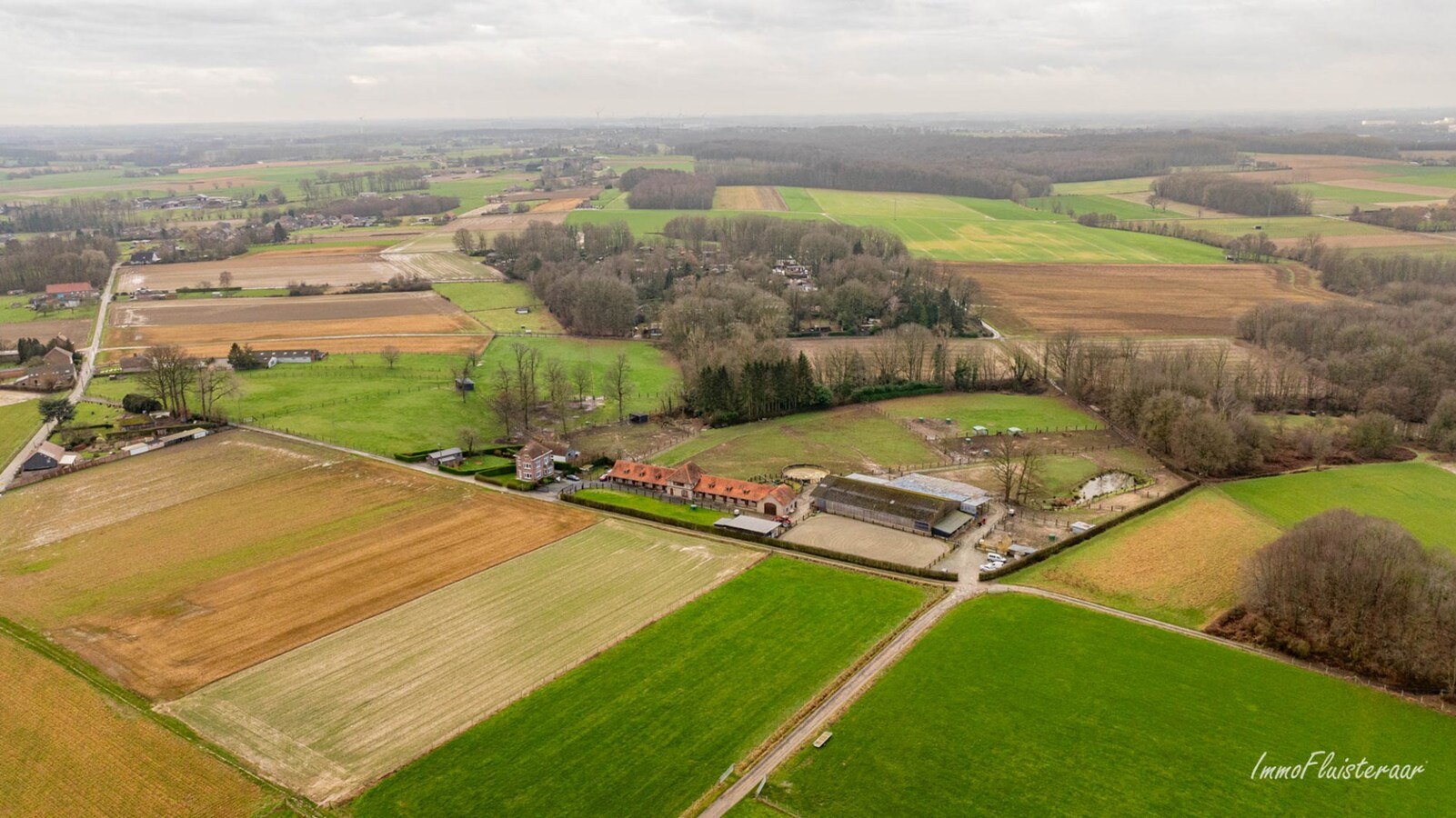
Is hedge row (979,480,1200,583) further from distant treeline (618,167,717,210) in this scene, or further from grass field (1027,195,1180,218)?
distant treeline (618,167,717,210)

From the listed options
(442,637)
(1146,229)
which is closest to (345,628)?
(442,637)

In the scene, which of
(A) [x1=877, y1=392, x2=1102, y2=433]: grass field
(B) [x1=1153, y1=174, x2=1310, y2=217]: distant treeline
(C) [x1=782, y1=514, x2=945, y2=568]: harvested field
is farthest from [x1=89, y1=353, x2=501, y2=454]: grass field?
(B) [x1=1153, y1=174, x2=1310, y2=217]: distant treeline

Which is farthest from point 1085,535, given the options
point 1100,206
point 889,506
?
point 1100,206

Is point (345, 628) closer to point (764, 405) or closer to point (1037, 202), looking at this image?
point (764, 405)

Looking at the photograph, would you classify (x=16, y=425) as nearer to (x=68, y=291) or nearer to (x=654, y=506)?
(x=654, y=506)

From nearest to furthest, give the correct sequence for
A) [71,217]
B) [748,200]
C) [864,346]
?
[864,346] < [71,217] < [748,200]

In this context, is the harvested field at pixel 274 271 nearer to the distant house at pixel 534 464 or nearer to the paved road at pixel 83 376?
the paved road at pixel 83 376

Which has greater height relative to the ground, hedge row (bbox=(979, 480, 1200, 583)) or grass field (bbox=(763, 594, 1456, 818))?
hedge row (bbox=(979, 480, 1200, 583))
